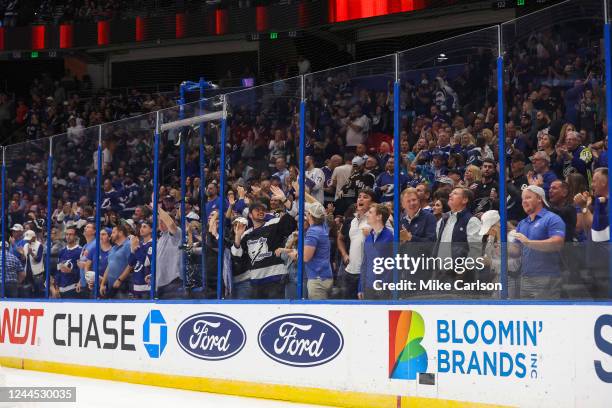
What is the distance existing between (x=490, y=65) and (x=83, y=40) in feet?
62.2

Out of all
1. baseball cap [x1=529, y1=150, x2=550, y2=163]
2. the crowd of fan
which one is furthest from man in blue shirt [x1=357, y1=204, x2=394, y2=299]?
baseball cap [x1=529, y1=150, x2=550, y2=163]

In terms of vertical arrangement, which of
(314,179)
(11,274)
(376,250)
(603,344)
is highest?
(314,179)

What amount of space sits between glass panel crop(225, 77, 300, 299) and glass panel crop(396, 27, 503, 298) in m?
1.31

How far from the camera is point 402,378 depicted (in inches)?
279

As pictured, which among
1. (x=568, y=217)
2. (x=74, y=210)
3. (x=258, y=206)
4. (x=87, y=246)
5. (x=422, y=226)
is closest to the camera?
(x=568, y=217)

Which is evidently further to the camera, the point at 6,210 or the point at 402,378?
the point at 6,210

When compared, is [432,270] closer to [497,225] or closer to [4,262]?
[497,225]

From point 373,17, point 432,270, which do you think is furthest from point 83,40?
point 432,270

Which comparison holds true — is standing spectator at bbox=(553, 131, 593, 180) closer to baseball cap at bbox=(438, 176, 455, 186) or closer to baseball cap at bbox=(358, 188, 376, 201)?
baseball cap at bbox=(438, 176, 455, 186)

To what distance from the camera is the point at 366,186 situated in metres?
7.47

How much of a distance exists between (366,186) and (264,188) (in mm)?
1309

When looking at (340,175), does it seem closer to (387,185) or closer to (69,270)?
(387,185)

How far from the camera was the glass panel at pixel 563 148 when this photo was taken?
591 centimetres

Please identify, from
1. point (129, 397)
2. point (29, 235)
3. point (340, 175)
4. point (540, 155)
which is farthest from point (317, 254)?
point (29, 235)
